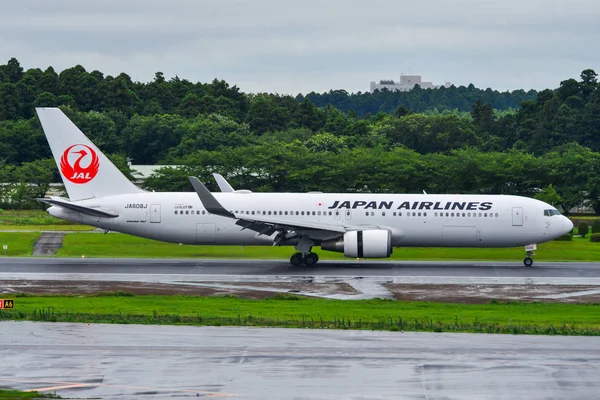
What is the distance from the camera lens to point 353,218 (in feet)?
147

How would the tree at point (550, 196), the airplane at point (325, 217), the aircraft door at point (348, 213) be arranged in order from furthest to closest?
the tree at point (550, 196) → the aircraft door at point (348, 213) → the airplane at point (325, 217)

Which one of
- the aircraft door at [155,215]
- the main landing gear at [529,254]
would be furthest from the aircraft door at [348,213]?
the aircraft door at [155,215]

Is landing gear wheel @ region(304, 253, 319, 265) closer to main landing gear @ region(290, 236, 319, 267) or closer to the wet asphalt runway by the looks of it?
main landing gear @ region(290, 236, 319, 267)

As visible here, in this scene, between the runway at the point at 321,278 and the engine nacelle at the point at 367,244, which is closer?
the runway at the point at 321,278

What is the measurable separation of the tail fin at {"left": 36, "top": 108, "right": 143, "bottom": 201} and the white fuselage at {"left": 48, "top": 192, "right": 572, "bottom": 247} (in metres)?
0.82

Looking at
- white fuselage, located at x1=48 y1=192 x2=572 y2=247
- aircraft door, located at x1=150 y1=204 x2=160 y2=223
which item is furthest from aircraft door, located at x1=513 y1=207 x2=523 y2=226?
aircraft door, located at x1=150 y1=204 x2=160 y2=223

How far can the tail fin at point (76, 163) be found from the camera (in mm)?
45969

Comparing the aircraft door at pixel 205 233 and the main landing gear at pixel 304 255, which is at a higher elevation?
the aircraft door at pixel 205 233

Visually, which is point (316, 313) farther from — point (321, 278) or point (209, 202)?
point (209, 202)

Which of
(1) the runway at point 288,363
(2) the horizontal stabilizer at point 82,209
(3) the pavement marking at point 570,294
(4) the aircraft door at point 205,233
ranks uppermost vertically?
(2) the horizontal stabilizer at point 82,209

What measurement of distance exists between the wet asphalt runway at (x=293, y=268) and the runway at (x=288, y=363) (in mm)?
15436

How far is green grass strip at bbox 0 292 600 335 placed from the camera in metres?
27.3

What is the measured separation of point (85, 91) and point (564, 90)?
72.0 m

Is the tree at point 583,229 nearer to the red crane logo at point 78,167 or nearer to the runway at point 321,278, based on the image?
the runway at point 321,278
